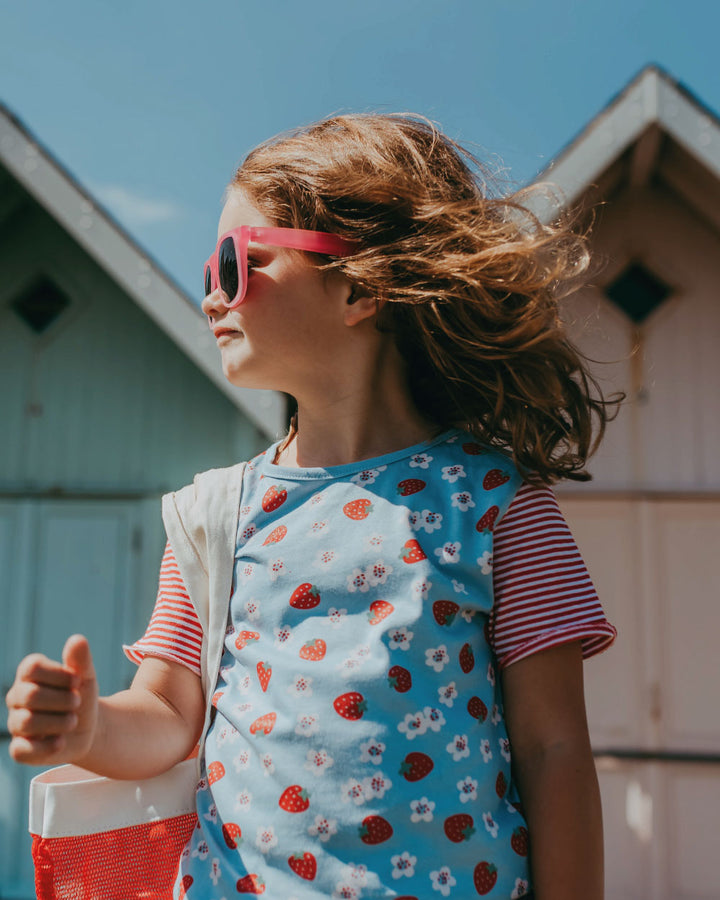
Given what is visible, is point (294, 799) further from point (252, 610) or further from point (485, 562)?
→ point (485, 562)

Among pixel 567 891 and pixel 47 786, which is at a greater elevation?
pixel 47 786

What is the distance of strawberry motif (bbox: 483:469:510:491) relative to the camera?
135 cm

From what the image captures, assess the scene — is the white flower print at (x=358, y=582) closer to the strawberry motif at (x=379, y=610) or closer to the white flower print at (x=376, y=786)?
the strawberry motif at (x=379, y=610)

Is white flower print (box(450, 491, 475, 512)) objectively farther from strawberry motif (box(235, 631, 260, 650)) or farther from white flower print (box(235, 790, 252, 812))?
white flower print (box(235, 790, 252, 812))

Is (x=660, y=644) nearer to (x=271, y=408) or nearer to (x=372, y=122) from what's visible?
(x=271, y=408)

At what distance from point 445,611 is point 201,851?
53 centimetres

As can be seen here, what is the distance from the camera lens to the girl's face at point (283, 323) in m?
1.41

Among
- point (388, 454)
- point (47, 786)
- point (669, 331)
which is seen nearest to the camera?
point (47, 786)

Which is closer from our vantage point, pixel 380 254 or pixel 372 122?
pixel 380 254

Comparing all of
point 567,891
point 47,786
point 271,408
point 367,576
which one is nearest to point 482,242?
point 367,576

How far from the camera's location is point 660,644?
5453 millimetres

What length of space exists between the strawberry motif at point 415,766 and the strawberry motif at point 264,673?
24 centimetres

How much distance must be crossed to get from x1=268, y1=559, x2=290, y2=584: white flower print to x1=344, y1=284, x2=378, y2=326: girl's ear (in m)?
0.44

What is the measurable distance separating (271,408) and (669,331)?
2.98 meters
